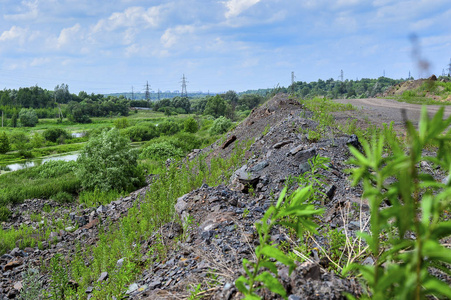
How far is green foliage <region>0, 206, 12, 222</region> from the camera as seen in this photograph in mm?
10023

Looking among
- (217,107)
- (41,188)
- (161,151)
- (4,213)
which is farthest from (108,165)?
(217,107)

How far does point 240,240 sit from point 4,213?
1053 centimetres

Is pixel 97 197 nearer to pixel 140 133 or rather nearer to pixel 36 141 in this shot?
pixel 140 133

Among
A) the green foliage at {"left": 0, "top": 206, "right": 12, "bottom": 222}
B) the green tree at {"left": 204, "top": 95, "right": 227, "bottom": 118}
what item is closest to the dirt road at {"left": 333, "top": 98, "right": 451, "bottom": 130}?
the green foliage at {"left": 0, "top": 206, "right": 12, "bottom": 222}

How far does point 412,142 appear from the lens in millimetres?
727

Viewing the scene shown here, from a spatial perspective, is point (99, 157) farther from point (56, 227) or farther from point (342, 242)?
point (342, 242)

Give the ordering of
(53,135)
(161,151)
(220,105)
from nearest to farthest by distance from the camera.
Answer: (161,151) < (53,135) < (220,105)

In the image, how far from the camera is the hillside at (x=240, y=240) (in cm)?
197

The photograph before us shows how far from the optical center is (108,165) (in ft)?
39.6

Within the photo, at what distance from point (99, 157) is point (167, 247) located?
909 cm

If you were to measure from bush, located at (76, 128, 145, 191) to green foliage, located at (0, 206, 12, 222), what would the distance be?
2.55 meters

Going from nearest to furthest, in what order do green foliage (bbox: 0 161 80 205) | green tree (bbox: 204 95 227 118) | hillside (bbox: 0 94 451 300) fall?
1. hillside (bbox: 0 94 451 300)
2. green foliage (bbox: 0 161 80 205)
3. green tree (bbox: 204 95 227 118)

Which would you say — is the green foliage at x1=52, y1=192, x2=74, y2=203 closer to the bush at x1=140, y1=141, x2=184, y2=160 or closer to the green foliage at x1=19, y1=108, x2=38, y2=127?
the bush at x1=140, y1=141, x2=184, y2=160

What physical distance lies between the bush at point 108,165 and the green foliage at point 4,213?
100 inches
